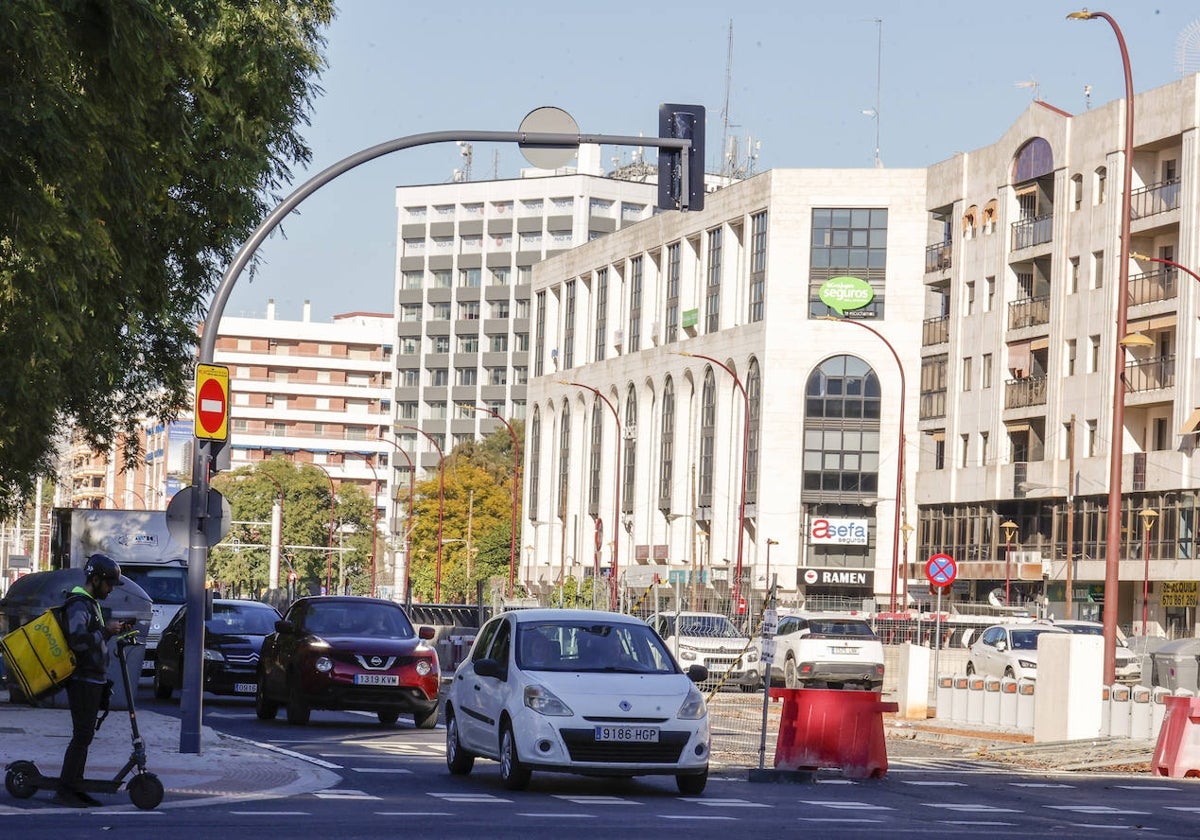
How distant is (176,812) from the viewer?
47.8 ft

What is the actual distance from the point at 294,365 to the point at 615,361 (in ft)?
241

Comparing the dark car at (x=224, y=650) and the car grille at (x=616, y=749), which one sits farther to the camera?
the dark car at (x=224, y=650)

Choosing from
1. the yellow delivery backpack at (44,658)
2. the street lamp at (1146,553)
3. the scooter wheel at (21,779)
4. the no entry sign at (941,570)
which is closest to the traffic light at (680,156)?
the yellow delivery backpack at (44,658)

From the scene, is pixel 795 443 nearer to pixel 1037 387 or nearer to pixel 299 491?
pixel 1037 387

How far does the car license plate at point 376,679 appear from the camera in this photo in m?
25.7

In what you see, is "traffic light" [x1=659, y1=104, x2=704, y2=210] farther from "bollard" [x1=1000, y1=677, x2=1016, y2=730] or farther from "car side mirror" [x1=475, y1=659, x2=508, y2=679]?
"bollard" [x1=1000, y1=677, x2=1016, y2=730]

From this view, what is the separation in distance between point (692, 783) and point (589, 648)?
4.75ft

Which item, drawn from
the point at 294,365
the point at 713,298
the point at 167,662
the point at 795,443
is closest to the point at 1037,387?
the point at 795,443

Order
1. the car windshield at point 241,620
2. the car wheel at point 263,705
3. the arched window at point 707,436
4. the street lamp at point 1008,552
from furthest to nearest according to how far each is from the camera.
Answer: the arched window at point 707,436 < the street lamp at point 1008,552 < the car windshield at point 241,620 < the car wheel at point 263,705

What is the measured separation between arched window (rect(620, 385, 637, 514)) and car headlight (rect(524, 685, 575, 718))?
95.6m

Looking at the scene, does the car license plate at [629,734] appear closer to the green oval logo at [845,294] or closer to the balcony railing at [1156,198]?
the balcony railing at [1156,198]

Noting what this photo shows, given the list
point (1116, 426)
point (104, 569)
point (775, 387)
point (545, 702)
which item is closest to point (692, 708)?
point (545, 702)

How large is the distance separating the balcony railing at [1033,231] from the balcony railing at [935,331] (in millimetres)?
7836

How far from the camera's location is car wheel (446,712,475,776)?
62.2 ft
